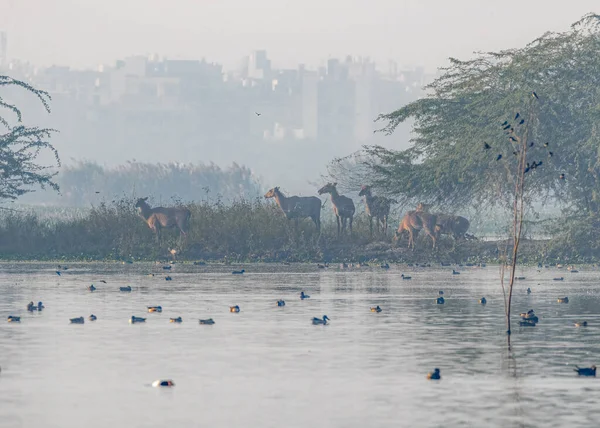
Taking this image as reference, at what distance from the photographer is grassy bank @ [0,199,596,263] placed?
139ft

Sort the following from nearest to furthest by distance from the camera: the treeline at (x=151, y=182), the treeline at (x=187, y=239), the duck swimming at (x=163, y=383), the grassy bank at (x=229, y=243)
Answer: the duck swimming at (x=163, y=383) < the grassy bank at (x=229, y=243) < the treeline at (x=187, y=239) < the treeline at (x=151, y=182)

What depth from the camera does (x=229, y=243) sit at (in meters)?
43.2

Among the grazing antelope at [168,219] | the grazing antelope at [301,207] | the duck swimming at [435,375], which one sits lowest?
the duck swimming at [435,375]

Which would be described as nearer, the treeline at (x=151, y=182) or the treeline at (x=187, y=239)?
the treeline at (x=187, y=239)

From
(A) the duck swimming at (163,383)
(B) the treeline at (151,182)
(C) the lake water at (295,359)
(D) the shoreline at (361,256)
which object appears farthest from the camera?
(B) the treeline at (151,182)

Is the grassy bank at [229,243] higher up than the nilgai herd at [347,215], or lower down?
lower down

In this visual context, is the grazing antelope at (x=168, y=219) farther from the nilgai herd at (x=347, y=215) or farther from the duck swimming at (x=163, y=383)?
the duck swimming at (x=163, y=383)

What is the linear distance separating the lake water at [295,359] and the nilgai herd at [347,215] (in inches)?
534

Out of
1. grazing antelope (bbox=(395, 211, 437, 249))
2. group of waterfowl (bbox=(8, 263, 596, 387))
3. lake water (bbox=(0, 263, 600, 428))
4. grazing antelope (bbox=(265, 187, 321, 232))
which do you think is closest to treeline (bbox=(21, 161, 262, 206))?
grazing antelope (bbox=(265, 187, 321, 232))

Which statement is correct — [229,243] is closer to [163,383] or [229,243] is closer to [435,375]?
[435,375]

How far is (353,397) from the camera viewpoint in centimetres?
1412

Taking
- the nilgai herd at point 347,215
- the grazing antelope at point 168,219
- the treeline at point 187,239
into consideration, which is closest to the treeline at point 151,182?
the nilgai herd at point 347,215

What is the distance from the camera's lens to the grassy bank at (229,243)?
4251 cm

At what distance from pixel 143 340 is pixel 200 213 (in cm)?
2538
